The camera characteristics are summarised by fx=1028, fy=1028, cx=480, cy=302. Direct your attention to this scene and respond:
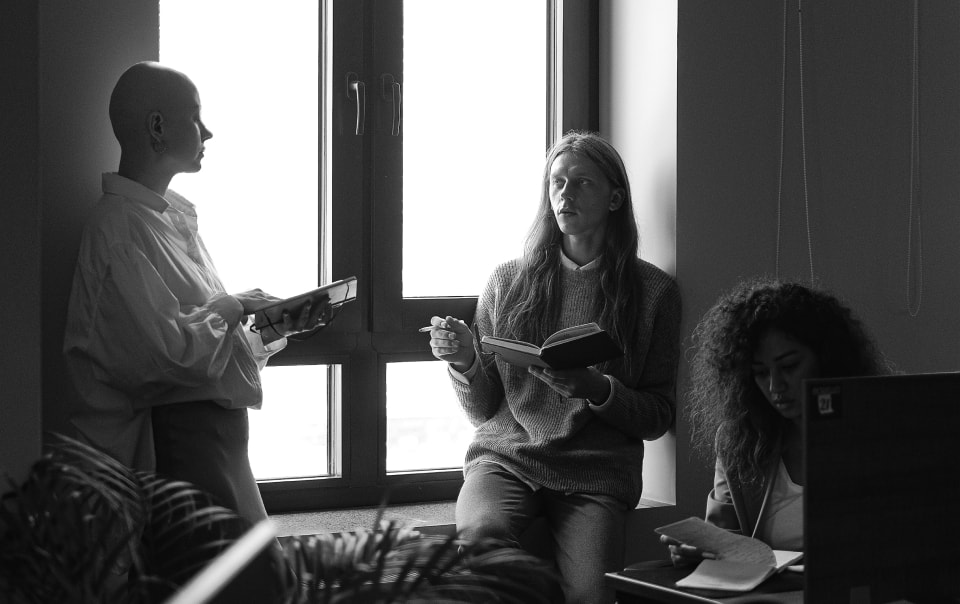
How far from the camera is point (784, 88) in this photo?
3082 millimetres

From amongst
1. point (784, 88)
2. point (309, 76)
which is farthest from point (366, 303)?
point (784, 88)

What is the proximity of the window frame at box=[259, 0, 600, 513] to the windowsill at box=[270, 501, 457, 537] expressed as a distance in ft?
0.21

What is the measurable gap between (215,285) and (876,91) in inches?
85.6

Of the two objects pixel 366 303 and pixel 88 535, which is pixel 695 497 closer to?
pixel 366 303

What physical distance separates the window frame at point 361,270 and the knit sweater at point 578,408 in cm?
26

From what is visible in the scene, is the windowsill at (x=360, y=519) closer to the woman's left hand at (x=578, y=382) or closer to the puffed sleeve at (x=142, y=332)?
the woman's left hand at (x=578, y=382)

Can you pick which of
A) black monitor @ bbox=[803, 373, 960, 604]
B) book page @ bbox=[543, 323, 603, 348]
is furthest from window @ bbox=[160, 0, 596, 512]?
black monitor @ bbox=[803, 373, 960, 604]

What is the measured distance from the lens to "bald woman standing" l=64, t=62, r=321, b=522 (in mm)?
2004

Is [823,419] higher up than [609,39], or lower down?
lower down

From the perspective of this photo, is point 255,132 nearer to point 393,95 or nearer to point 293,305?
point 393,95

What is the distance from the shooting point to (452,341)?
8.80 ft

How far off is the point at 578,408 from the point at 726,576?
1.06 meters

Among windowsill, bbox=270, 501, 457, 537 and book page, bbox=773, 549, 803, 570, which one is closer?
book page, bbox=773, 549, 803, 570

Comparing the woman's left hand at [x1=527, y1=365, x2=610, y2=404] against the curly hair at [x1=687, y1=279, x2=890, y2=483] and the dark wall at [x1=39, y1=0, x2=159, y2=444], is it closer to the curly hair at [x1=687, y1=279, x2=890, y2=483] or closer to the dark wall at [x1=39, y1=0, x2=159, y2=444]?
the curly hair at [x1=687, y1=279, x2=890, y2=483]
